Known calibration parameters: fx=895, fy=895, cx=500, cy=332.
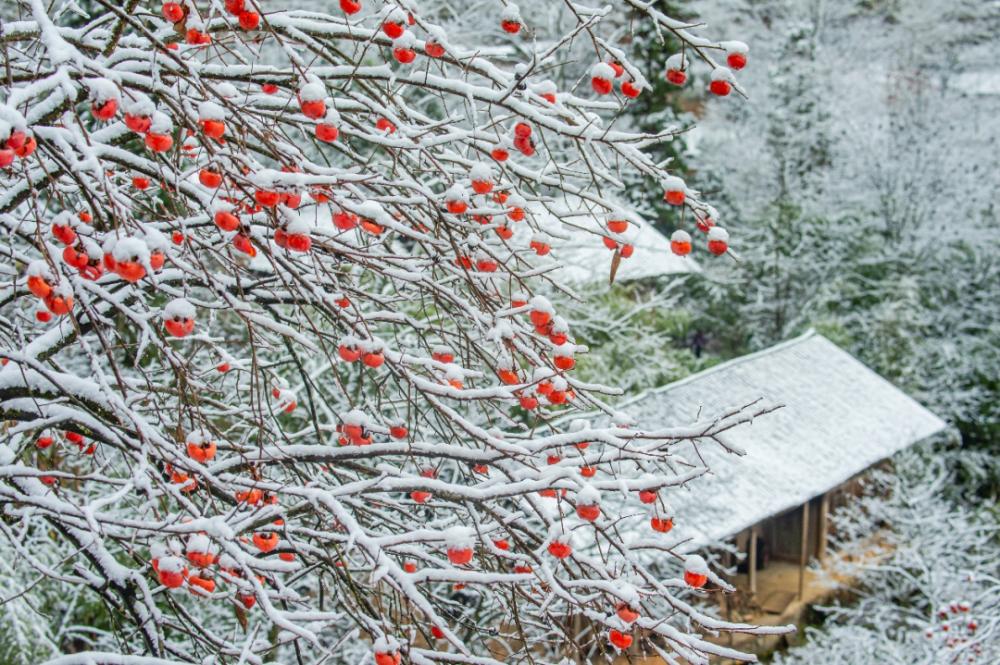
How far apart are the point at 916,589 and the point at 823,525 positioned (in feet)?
6.44

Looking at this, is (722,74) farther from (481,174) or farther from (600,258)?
(600,258)

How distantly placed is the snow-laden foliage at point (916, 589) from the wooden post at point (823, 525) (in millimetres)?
268

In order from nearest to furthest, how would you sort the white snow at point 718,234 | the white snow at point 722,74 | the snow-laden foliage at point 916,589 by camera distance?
the white snow at point 722,74 < the white snow at point 718,234 < the snow-laden foliage at point 916,589

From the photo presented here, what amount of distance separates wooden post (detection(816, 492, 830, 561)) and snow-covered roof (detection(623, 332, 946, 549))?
0.96 m

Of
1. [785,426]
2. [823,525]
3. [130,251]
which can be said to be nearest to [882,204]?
[785,426]

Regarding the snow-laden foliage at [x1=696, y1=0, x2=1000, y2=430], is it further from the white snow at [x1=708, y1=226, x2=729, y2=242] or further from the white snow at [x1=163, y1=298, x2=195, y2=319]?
the white snow at [x1=163, y1=298, x2=195, y2=319]

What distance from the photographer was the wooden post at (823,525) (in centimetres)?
1315

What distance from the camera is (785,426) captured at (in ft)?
41.8

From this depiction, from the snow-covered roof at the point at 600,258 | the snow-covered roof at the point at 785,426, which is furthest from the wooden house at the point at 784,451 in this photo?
the snow-covered roof at the point at 600,258

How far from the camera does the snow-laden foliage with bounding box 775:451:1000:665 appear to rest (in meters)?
8.52

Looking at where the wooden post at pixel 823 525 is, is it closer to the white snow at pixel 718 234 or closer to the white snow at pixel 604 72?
the white snow at pixel 718 234

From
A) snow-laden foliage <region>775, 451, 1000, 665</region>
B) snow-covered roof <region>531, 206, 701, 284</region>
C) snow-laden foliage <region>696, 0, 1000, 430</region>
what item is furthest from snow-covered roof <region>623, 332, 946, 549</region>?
snow-laden foliage <region>696, 0, 1000, 430</region>

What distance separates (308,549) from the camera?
2.79 m

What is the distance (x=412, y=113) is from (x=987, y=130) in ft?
61.8
